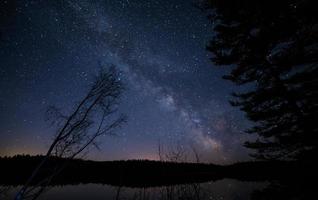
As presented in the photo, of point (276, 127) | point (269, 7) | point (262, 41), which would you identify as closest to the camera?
point (269, 7)

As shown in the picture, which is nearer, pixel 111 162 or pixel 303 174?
pixel 303 174

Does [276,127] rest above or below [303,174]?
above

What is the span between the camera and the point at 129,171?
66.1ft

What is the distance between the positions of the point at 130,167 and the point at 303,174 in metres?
15.0

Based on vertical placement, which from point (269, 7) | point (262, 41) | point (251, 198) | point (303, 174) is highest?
point (269, 7)

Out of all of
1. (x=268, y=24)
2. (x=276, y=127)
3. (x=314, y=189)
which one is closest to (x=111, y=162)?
(x=276, y=127)

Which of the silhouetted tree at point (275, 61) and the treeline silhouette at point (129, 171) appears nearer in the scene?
the silhouetted tree at point (275, 61)

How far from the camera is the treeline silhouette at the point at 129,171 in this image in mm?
15336

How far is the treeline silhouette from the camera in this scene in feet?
50.3

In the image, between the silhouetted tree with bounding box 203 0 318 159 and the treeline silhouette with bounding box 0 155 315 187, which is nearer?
the silhouetted tree with bounding box 203 0 318 159

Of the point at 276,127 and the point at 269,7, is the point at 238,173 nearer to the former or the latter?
the point at 276,127

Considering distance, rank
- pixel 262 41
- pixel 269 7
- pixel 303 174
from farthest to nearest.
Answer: pixel 262 41 < pixel 269 7 < pixel 303 174

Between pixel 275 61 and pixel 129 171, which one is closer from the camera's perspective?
pixel 275 61

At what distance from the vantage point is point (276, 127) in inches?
433
